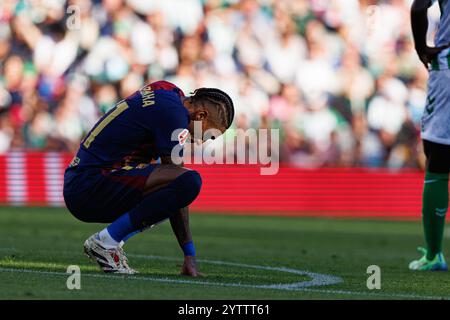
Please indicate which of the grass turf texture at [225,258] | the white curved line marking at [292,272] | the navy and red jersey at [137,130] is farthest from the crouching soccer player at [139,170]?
the white curved line marking at [292,272]

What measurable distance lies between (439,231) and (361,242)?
197 inches

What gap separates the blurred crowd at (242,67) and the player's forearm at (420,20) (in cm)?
1098

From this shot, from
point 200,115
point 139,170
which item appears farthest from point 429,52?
point 139,170

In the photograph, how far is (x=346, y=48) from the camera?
21766mm

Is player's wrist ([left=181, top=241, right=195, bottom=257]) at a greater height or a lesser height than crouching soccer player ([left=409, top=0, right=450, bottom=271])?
lesser

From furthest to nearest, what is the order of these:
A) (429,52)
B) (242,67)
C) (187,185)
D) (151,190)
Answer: (242,67) < (429,52) < (151,190) < (187,185)

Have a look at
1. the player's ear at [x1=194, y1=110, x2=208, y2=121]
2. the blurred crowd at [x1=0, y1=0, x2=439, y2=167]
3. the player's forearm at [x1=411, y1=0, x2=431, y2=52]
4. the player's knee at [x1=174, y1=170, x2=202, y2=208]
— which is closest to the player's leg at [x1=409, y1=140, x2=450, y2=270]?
the player's forearm at [x1=411, y1=0, x2=431, y2=52]

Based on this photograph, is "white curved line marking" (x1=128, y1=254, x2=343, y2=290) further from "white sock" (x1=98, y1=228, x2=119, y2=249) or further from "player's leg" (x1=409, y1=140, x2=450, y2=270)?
"player's leg" (x1=409, y1=140, x2=450, y2=270)

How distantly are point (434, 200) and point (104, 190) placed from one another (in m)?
3.43

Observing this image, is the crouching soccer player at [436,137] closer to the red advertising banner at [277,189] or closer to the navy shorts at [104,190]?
the navy shorts at [104,190]

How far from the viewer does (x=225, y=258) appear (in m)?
9.57

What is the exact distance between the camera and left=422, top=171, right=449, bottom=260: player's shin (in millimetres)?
9047

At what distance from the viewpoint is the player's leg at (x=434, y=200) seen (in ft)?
29.6

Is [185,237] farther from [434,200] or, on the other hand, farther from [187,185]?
[434,200]
